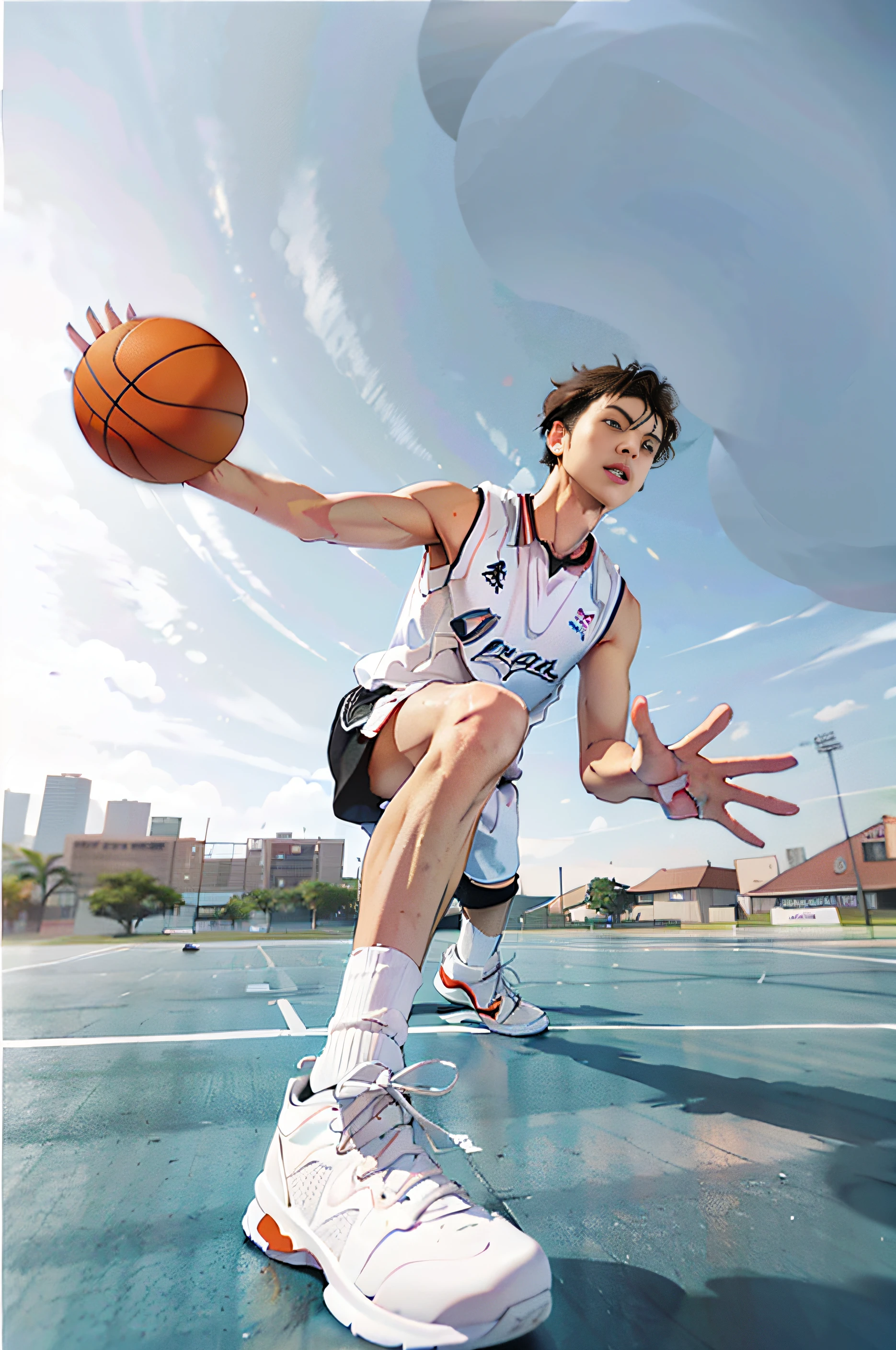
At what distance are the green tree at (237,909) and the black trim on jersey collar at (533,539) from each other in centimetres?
3464

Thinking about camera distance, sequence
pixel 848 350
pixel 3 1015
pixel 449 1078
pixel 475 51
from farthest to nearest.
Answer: pixel 475 51, pixel 848 350, pixel 3 1015, pixel 449 1078

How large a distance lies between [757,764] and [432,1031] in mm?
1357

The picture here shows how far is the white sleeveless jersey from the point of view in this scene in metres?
1.53

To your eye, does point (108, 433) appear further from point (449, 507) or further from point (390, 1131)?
point (390, 1131)

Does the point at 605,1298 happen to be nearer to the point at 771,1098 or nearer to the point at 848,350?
the point at 771,1098

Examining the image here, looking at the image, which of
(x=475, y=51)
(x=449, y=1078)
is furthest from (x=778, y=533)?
(x=449, y=1078)

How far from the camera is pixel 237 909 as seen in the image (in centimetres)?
3253

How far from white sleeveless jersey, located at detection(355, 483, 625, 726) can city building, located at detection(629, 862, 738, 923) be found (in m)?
33.1

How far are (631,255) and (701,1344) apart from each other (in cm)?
465

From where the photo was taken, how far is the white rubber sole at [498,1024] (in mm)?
1885

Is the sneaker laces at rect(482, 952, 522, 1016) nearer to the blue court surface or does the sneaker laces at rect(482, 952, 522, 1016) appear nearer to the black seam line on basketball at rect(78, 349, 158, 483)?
the blue court surface

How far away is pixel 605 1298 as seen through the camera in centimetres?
58

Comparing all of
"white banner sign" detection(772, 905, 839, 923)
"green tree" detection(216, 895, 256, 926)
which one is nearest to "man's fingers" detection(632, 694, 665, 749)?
"white banner sign" detection(772, 905, 839, 923)

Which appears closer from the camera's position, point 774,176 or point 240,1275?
point 240,1275
